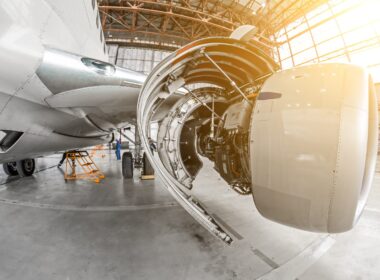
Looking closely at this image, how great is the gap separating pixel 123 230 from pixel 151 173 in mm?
3047

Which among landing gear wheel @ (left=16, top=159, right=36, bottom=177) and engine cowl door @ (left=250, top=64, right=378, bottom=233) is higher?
engine cowl door @ (left=250, top=64, right=378, bottom=233)

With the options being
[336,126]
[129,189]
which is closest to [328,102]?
[336,126]

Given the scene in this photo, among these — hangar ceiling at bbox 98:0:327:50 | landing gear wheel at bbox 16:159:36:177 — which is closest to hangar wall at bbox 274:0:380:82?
hangar ceiling at bbox 98:0:327:50

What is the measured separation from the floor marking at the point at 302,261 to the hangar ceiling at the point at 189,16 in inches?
648

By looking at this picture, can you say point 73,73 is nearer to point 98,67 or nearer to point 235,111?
point 98,67

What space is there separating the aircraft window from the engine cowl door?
150cm

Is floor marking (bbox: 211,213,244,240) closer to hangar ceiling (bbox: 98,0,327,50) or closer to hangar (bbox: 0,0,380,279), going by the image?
hangar (bbox: 0,0,380,279)

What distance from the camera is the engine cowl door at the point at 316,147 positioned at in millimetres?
1179

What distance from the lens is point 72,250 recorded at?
75.0 inches

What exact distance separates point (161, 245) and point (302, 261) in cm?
133

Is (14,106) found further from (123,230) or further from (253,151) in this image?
(253,151)

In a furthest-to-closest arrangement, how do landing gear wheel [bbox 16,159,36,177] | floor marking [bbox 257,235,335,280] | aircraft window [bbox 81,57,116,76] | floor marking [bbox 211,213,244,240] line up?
landing gear wheel [bbox 16,159,36,177] < floor marking [bbox 211,213,244,240] < aircraft window [bbox 81,57,116,76] < floor marking [bbox 257,235,335,280]

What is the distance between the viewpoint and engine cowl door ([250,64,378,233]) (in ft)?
3.87

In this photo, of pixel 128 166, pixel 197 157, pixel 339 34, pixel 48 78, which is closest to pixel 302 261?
pixel 197 157
